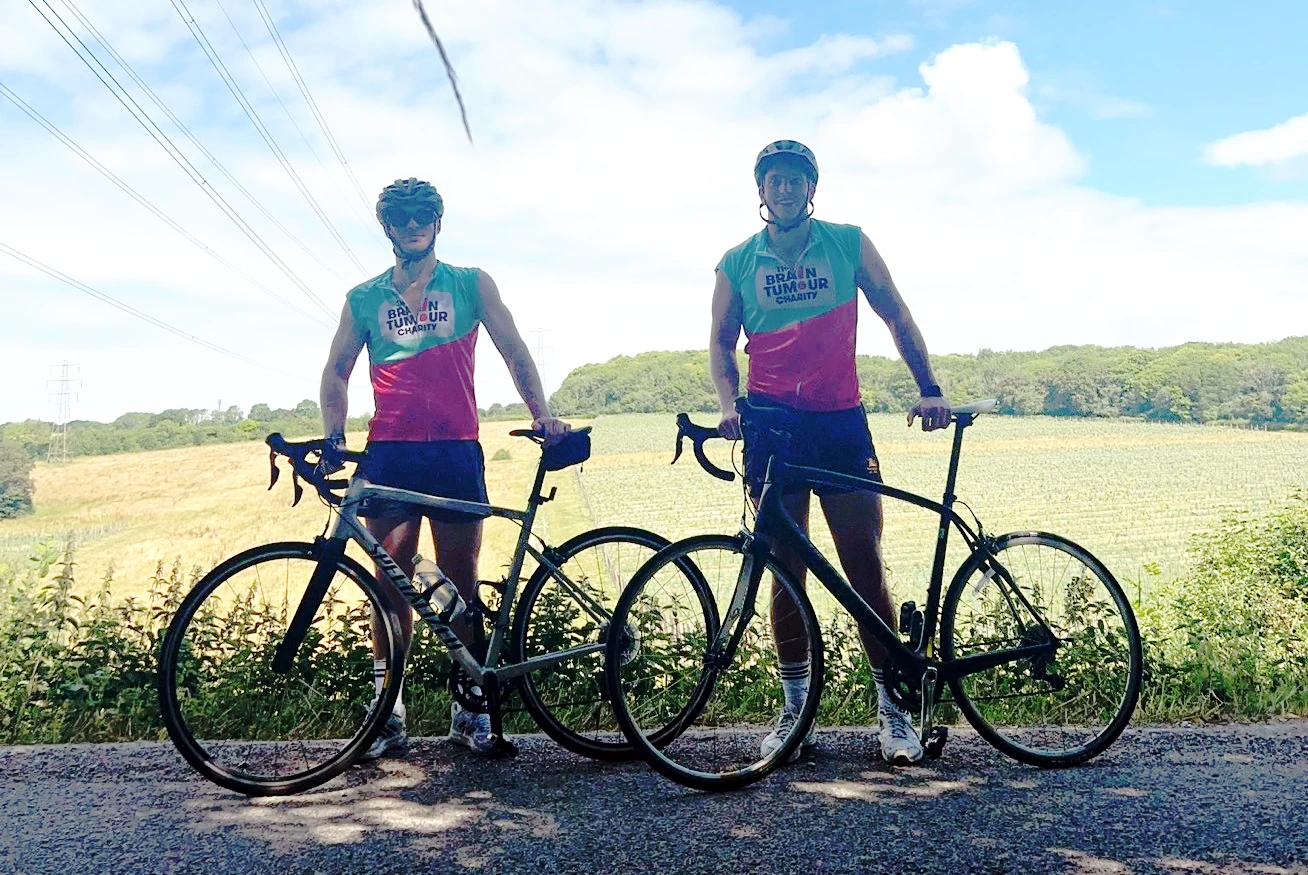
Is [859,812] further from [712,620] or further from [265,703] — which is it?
[265,703]

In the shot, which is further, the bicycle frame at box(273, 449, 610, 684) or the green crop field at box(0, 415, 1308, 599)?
the green crop field at box(0, 415, 1308, 599)

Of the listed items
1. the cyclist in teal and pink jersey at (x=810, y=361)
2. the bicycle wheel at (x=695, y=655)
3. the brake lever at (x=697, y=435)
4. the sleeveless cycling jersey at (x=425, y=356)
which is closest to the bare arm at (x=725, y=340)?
the cyclist in teal and pink jersey at (x=810, y=361)

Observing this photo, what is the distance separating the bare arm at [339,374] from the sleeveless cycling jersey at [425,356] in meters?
0.05

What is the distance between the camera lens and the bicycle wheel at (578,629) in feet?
13.4

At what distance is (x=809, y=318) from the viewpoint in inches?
166

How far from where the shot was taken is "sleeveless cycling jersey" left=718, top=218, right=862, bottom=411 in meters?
4.18

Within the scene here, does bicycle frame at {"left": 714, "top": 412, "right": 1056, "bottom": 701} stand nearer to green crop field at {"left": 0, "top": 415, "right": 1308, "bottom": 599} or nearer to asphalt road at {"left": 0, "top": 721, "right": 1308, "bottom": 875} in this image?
asphalt road at {"left": 0, "top": 721, "right": 1308, "bottom": 875}

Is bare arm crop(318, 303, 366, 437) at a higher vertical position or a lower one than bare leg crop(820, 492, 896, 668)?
higher

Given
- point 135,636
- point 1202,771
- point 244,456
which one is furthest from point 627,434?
point 244,456

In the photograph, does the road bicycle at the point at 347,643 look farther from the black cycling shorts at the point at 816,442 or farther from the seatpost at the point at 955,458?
the seatpost at the point at 955,458

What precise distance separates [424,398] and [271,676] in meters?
1.47

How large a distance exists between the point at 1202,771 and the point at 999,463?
2338 cm

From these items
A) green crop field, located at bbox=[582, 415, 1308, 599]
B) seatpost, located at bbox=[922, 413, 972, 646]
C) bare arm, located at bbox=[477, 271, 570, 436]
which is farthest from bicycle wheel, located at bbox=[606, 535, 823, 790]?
green crop field, located at bbox=[582, 415, 1308, 599]

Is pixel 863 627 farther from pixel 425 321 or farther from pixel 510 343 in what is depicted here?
Answer: pixel 425 321
